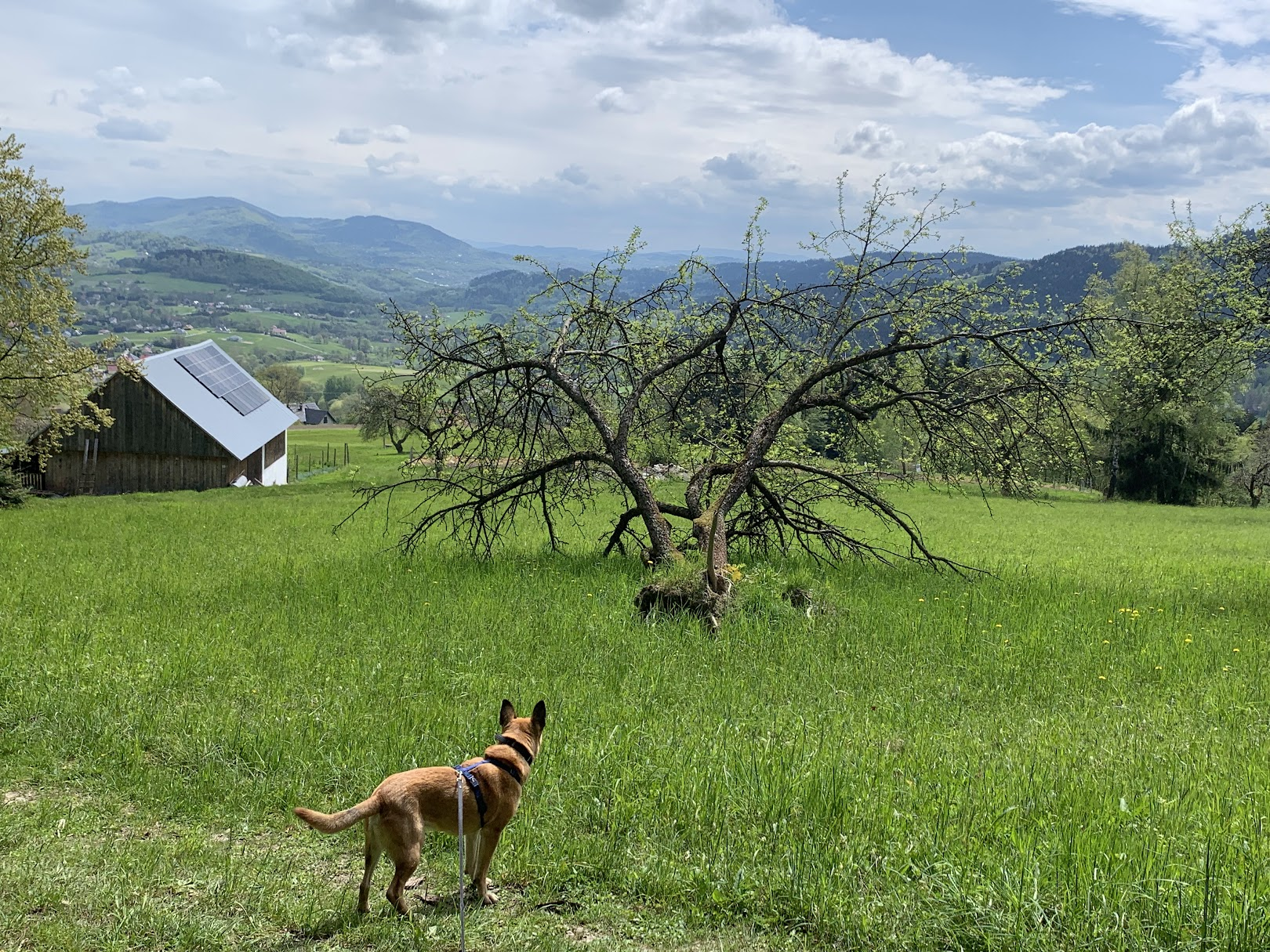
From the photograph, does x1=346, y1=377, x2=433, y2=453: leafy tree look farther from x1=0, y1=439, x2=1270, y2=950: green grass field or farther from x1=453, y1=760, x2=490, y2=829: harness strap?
x1=453, y1=760, x2=490, y2=829: harness strap

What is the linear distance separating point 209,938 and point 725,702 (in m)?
4.53

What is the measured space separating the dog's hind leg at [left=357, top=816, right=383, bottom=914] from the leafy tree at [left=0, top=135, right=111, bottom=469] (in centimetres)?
3235

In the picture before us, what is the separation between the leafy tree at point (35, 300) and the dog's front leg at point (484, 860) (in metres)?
32.5

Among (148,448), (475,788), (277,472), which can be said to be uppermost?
(475,788)

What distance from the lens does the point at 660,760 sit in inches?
235

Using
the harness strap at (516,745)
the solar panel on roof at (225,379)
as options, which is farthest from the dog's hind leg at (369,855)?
the solar panel on roof at (225,379)

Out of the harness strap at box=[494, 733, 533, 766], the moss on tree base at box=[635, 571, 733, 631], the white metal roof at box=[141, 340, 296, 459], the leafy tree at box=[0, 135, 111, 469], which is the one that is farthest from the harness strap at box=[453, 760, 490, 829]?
the white metal roof at box=[141, 340, 296, 459]

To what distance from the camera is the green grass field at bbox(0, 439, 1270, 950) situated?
165 inches

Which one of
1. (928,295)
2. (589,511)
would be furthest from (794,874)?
(589,511)

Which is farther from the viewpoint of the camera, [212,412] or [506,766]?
[212,412]

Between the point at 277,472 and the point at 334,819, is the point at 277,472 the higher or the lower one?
the lower one

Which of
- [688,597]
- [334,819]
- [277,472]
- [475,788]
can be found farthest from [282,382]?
[334,819]

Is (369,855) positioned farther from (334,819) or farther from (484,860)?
(484,860)

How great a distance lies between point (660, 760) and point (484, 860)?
1.94m
